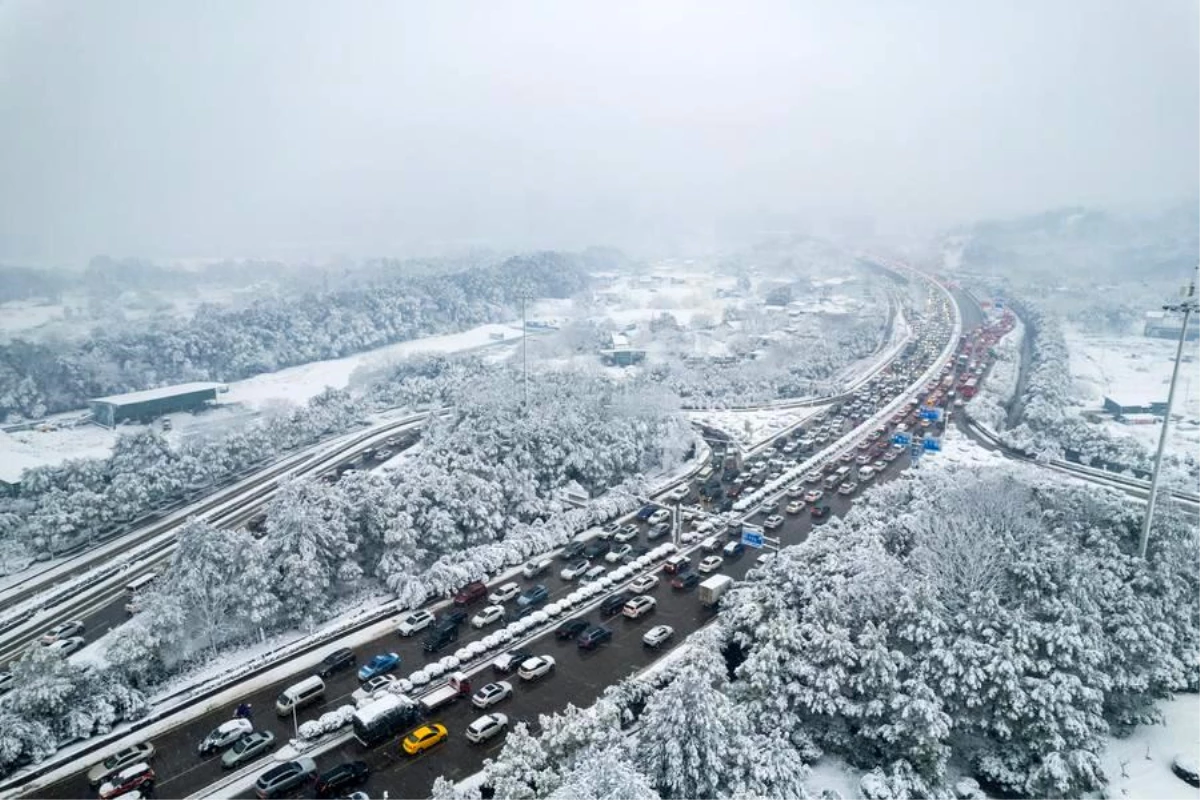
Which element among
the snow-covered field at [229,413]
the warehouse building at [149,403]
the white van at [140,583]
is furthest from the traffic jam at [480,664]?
the warehouse building at [149,403]

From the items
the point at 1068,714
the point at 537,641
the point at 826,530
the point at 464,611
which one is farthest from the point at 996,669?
the point at 464,611

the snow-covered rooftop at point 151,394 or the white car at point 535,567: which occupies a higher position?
the snow-covered rooftop at point 151,394

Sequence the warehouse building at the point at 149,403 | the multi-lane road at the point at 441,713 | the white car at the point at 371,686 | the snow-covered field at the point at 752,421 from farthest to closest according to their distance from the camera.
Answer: the warehouse building at the point at 149,403 < the snow-covered field at the point at 752,421 < the white car at the point at 371,686 < the multi-lane road at the point at 441,713

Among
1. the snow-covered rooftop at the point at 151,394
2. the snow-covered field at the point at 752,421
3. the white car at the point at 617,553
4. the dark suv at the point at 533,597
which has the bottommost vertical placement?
the snow-covered field at the point at 752,421

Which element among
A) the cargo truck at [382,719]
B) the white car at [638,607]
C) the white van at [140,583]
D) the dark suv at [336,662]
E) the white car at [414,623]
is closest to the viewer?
the cargo truck at [382,719]

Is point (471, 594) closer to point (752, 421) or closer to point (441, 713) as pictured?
point (441, 713)

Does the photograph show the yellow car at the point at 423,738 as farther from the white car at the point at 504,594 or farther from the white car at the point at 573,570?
the white car at the point at 573,570

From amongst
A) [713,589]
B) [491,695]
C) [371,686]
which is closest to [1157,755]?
[713,589]
